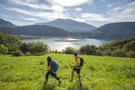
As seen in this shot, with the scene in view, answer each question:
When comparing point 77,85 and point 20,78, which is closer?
point 77,85

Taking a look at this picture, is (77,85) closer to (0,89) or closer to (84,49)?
(0,89)

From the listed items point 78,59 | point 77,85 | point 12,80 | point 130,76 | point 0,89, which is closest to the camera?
point 0,89

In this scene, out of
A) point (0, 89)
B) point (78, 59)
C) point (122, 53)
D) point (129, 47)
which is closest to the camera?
point (0, 89)

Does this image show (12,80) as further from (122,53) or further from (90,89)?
(122,53)

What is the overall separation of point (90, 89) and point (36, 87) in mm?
4203

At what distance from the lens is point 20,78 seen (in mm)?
13266

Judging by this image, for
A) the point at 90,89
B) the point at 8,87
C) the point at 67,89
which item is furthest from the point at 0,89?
the point at 90,89

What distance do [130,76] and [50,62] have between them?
29.8 ft

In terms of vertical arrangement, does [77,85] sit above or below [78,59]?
below

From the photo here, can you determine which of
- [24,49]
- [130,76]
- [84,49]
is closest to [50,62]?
[130,76]

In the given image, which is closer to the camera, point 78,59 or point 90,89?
point 90,89

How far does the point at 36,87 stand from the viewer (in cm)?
1046

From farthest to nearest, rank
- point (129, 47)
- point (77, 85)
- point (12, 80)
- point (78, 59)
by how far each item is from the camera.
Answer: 1. point (129, 47)
2. point (12, 80)
3. point (78, 59)
4. point (77, 85)

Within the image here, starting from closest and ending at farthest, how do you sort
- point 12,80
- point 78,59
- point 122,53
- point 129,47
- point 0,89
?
point 0,89
point 78,59
point 12,80
point 122,53
point 129,47
